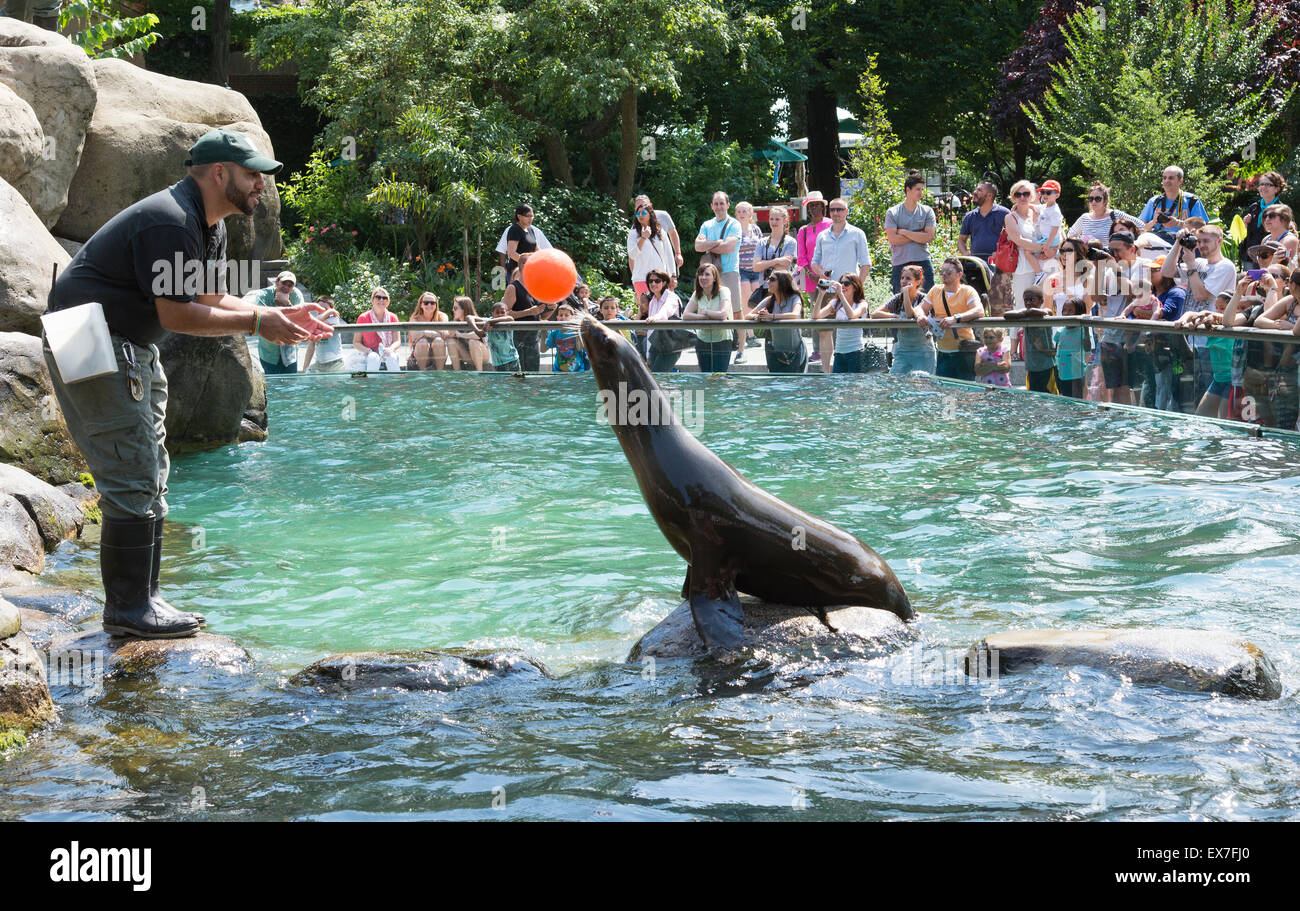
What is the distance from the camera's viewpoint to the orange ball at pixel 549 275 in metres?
12.4

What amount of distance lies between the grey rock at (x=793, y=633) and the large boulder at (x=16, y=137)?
7.48 meters

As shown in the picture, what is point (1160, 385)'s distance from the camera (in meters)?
10.7

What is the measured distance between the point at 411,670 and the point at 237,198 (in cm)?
207

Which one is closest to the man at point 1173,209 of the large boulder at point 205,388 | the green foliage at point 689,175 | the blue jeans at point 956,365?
the blue jeans at point 956,365

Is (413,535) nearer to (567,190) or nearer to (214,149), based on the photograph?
(214,149)

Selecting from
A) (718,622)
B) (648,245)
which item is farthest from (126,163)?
(718,622)

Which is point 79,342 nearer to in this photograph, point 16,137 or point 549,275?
point 16,137

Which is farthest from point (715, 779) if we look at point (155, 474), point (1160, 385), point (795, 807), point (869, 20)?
point (869, 20)

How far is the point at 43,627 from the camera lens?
18.4 ft

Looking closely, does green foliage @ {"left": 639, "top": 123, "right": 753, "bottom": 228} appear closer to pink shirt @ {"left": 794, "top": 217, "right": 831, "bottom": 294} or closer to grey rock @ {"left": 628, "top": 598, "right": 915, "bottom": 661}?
pink shirt @ {"left": 794, "top": 217, "right": 831, "bottom": 294}

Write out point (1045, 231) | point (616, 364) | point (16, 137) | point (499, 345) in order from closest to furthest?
1. point (616, 364)
2. point (16, 137)
3. point (1045, 231)
4. point (499, 345)

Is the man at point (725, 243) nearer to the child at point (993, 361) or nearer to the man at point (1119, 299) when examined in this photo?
the child at point (993, 361)

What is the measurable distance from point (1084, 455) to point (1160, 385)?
1.16 meters
